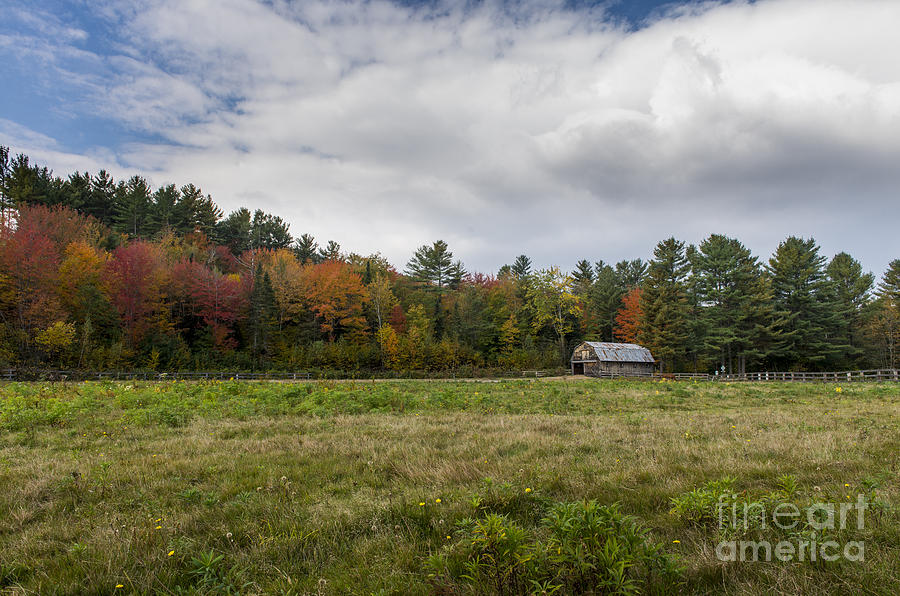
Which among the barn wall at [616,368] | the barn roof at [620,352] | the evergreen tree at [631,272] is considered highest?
the evergreen tree at [631,272]

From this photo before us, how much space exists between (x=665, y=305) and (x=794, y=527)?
52.5m

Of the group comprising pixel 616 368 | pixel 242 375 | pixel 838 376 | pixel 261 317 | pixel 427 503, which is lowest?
pixel 242 375

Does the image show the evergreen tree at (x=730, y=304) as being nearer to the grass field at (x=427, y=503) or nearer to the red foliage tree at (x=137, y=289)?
the grass field at (x=427, y=503)

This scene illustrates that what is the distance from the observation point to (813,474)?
5.24 m

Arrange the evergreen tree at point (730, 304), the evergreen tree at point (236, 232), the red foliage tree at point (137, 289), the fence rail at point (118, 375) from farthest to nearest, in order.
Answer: the evergreen tree at point (236, 232) → the evergreen tree at point (730, 304) → the red foliage tree at point (137, 289) → the fence rail at point (118, 375)

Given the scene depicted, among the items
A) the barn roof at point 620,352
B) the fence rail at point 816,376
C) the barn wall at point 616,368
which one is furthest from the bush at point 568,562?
the barn roof at point 620,352

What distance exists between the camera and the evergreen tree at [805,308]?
163ft

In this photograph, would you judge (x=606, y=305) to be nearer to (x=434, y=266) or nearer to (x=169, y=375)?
(x=434, y=266)

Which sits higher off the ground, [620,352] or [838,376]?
[620,352]

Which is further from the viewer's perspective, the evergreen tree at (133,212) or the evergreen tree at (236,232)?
the evergreen tree at (236,232)

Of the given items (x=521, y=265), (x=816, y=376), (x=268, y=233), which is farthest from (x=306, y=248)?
(x=816, y=376)

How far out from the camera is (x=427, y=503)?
4578 mm

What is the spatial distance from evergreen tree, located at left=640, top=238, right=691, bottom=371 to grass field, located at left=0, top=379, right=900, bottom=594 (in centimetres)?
4445

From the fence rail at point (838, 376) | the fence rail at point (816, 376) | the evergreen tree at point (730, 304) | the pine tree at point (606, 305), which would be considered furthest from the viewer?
the pine tree at point (606, 305)
